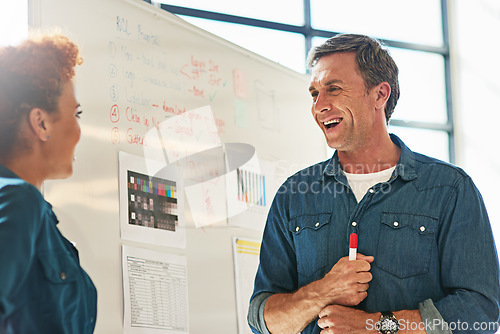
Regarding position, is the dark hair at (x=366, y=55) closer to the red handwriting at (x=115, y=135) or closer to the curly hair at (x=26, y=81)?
the red handwriting at (x=115, y=135)

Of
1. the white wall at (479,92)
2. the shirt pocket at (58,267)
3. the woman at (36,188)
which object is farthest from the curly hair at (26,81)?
the white wall at (479,92)

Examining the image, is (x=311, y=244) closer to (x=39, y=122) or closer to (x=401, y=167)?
(x=401, y=167)

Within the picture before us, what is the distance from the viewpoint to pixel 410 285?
1951mm

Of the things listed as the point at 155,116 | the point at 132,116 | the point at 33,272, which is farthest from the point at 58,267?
the point at 155,116

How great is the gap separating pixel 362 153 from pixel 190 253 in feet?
2.84

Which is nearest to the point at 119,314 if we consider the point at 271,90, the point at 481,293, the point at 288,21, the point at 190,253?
the point at 190,253

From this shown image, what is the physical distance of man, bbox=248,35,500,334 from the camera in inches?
74.2

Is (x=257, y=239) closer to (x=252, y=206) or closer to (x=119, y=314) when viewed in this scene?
(x=252, y=206)

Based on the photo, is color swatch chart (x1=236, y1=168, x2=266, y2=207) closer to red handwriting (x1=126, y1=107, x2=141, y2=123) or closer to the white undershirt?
red handwriting (x1=126, y1=107, x2=141, y2=123)

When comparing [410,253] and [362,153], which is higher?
[362,153]

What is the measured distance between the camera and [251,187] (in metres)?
3.15

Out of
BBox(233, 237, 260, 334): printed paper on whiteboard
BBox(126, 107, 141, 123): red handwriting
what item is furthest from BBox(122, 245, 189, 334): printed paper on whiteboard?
BBox(126, 107, 141, 123): red handwriting

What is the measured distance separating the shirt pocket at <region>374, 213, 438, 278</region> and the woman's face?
37.3 inches

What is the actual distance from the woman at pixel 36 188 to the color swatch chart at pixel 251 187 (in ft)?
5.14
